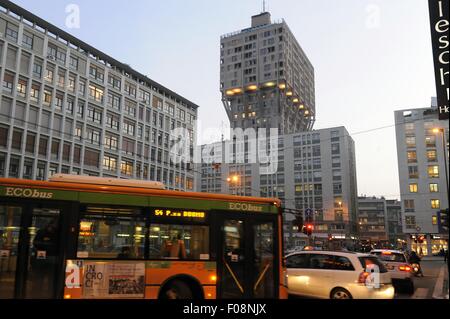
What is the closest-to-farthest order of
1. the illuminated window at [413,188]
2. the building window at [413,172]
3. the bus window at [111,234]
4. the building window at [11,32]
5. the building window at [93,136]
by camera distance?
the bus window at [111,234] → the building window at [11,32] → the building window at [93,136] → the illuminated window at [413,188] → the building window at [413,172]

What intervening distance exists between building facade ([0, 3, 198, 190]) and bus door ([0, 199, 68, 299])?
3101 cm

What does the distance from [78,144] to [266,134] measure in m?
82.8

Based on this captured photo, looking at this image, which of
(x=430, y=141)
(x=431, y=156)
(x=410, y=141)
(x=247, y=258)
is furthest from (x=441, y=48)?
(x=410, y=141)

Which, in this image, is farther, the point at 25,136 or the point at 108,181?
the point at 25,136

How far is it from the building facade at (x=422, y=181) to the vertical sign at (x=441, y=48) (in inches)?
2546

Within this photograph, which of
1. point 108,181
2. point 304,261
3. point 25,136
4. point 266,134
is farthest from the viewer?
point 266,134

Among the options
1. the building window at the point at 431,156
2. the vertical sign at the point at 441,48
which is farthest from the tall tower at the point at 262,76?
the vertical sign at the point at 441,48

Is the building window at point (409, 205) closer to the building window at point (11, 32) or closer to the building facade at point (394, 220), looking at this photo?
the building window at point (11, 32)

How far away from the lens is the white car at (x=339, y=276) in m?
11.5

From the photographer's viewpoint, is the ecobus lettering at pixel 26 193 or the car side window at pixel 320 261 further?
the car side window at pixel 320 261

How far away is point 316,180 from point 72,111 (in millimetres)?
77983

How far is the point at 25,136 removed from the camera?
1884 inches
